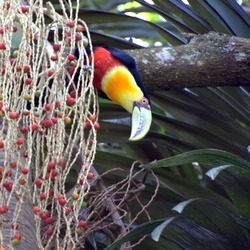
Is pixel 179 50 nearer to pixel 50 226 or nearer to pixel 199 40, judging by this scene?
pixel 199 40

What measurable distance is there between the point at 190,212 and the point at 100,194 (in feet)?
0.93

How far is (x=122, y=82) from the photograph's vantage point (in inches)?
84.0

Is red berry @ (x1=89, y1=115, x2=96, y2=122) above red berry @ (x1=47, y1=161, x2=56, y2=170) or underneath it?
above

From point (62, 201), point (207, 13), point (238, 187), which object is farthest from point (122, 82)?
point (62, 201)

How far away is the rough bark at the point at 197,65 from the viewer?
6.71 feet

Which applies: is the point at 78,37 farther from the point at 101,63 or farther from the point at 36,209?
the point at 101,63

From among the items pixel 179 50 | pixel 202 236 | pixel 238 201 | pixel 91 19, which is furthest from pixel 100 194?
pixel 91 19

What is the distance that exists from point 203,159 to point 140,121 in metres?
0.32

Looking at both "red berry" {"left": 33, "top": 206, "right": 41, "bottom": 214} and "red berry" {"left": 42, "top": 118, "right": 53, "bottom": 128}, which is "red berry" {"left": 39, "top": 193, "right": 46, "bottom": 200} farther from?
"red berry" {"left": 42, "top": 118, "right": 53, "bottom": 128}

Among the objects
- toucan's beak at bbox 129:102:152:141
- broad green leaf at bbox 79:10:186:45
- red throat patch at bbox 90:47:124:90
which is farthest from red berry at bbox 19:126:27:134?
broad green leaf at bbox 79:10:186:45

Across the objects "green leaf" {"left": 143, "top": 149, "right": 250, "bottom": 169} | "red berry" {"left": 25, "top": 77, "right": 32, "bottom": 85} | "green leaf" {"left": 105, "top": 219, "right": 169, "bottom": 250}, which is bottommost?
"green leaf" {"left": 105, "top": 219, "right": 169, "bottom": 250}

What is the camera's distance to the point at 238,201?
6.36 feet

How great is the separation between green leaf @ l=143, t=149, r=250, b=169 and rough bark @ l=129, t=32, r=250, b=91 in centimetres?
47

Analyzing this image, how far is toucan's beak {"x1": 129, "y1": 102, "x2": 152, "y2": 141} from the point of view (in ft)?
5.75
